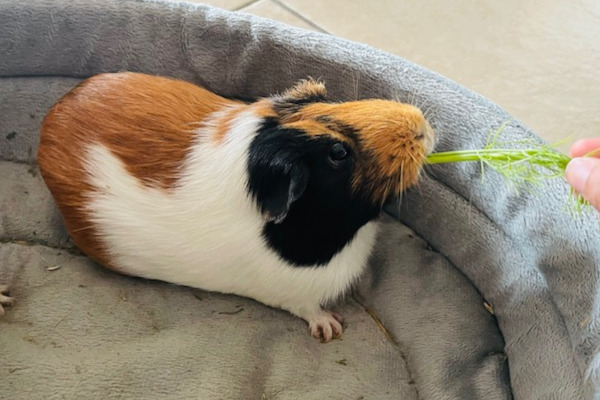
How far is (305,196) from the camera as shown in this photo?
40.5 inches

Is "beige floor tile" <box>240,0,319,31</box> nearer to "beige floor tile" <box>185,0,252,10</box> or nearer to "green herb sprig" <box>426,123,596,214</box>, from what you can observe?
"beige floor tile" <box>185,0,252,10</box>

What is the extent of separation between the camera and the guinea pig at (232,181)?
1.00 m

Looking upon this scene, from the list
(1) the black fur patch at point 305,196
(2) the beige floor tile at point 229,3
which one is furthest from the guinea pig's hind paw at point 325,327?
(2) the beige floor tile at point 229,3

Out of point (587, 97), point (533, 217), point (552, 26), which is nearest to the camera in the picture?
point (533, 217)

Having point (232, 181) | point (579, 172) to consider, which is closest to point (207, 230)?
point (232, 181)

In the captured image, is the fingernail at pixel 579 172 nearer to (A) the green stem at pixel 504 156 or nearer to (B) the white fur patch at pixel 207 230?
(A) the green stem at pixel 504 156

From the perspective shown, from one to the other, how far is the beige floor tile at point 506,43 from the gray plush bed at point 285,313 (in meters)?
0.52

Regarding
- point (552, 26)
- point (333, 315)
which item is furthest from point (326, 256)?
point (552, 26)

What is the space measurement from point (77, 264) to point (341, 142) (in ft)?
1.86

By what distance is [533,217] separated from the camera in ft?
3.61

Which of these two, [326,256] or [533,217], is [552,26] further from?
[326,256]

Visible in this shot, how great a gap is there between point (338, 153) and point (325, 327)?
1.18ft

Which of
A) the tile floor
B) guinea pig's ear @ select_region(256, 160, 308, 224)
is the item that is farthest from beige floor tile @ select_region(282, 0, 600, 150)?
guinea pig's ear @ select_region(256, 160, 308, 224)

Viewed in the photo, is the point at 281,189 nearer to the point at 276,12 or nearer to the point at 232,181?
the point at 232,181
